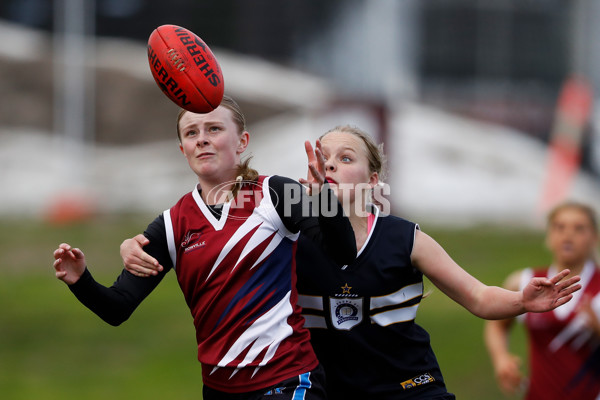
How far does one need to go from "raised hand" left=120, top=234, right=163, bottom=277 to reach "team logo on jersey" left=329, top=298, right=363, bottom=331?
78 cm

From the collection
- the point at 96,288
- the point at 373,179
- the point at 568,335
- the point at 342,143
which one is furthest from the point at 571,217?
the point at 96,288

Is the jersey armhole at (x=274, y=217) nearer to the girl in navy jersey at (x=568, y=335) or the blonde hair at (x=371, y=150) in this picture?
the blonde hair at (x=371, y=150)

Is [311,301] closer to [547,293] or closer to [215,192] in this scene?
[215,192]

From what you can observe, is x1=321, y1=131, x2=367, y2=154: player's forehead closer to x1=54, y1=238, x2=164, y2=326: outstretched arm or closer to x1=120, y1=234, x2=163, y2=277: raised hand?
x1=120, y1=234, x2=163, y2=277: raised hand

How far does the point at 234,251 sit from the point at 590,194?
1914cm

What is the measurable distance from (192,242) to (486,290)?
1230mm

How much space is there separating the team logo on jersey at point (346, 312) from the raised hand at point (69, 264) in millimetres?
1071

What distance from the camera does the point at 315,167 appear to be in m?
3.34

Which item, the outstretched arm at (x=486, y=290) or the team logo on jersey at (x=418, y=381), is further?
the team logo on jersey at (x=418, y=381)

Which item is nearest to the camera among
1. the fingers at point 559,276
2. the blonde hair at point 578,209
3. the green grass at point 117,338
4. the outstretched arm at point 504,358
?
the fingers at point 559,276

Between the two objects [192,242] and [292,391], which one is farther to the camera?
[192,242]

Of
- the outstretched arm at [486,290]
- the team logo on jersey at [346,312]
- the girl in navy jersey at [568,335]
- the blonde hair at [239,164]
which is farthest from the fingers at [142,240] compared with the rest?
the girl in navy jersey at [568,335]

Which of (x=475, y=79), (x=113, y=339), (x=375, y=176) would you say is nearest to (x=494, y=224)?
(x=475, y=79)

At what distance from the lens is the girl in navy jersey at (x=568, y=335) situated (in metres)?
5.10
